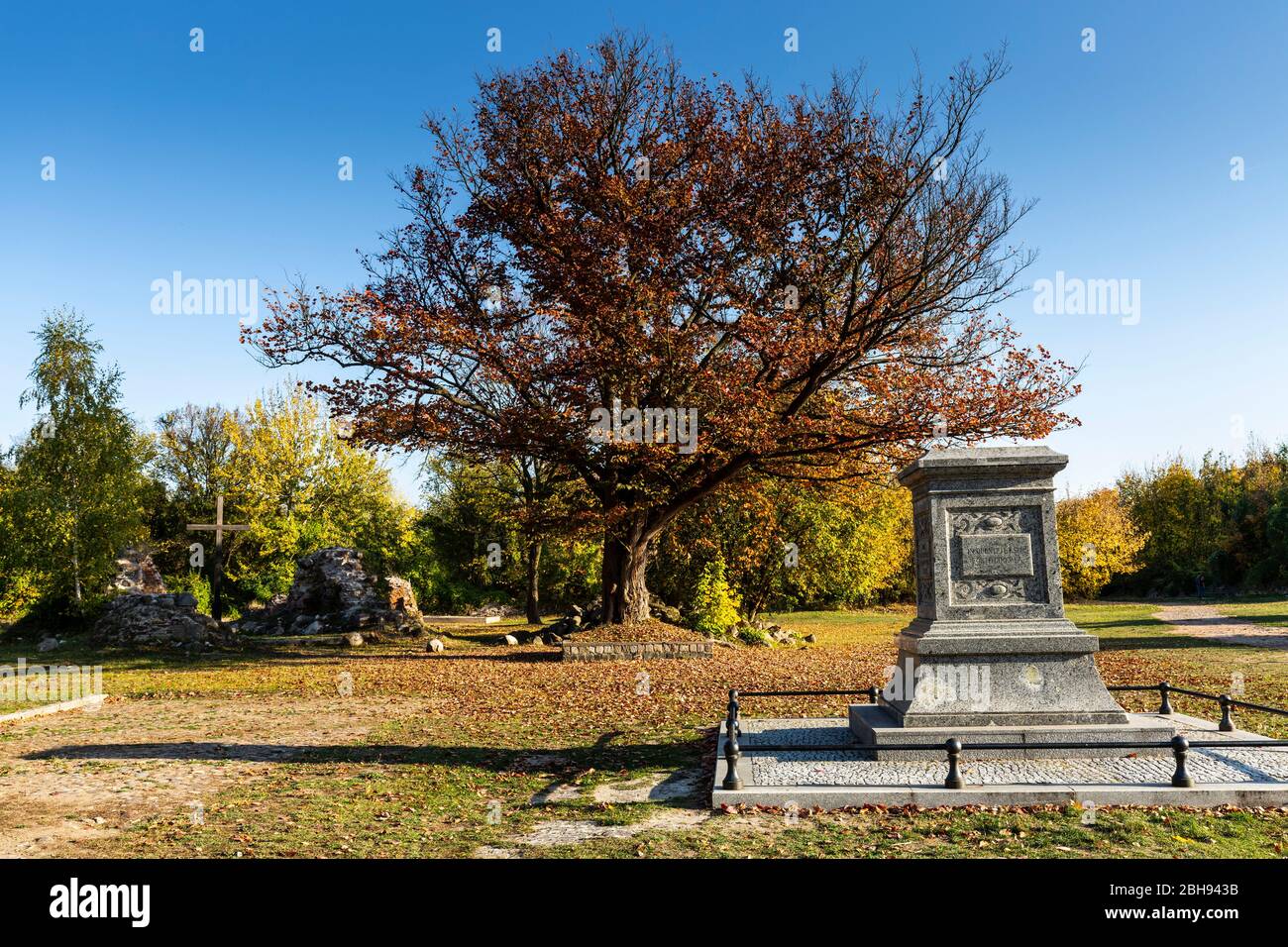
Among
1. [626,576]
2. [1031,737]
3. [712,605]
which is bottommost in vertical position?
[712,605]

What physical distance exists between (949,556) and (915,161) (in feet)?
46.8

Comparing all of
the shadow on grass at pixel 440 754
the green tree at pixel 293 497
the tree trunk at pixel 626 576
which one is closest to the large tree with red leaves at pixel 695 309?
the tree trunk at pixel 626 576

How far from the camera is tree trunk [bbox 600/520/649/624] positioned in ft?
74.8

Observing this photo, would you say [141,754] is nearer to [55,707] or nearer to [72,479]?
[55,707]

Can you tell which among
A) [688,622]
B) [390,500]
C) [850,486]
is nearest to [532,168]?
[850,486]

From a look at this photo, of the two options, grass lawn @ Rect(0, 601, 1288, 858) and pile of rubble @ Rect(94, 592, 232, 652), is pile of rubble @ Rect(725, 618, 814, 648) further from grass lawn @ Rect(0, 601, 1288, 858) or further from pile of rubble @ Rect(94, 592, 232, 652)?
pile of rubble @ Rect(94, 592, 232, 652)

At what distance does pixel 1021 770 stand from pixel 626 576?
1548cm

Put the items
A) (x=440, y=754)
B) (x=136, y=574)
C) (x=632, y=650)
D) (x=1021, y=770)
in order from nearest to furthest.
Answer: (x=1021, y=770)
(x=440, y=754)
(x=632, y=650)
(x=136, y=574)

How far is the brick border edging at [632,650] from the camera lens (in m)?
21.2

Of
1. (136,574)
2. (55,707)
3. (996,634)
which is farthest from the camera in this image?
(136,574)

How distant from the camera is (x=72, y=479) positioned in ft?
86.0

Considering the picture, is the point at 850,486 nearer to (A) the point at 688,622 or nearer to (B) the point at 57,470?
(A) the point at 688,622

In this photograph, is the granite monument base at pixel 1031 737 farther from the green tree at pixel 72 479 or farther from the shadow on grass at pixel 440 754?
the green tree at pixel 72 479

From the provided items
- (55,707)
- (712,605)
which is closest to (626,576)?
(712,605)
